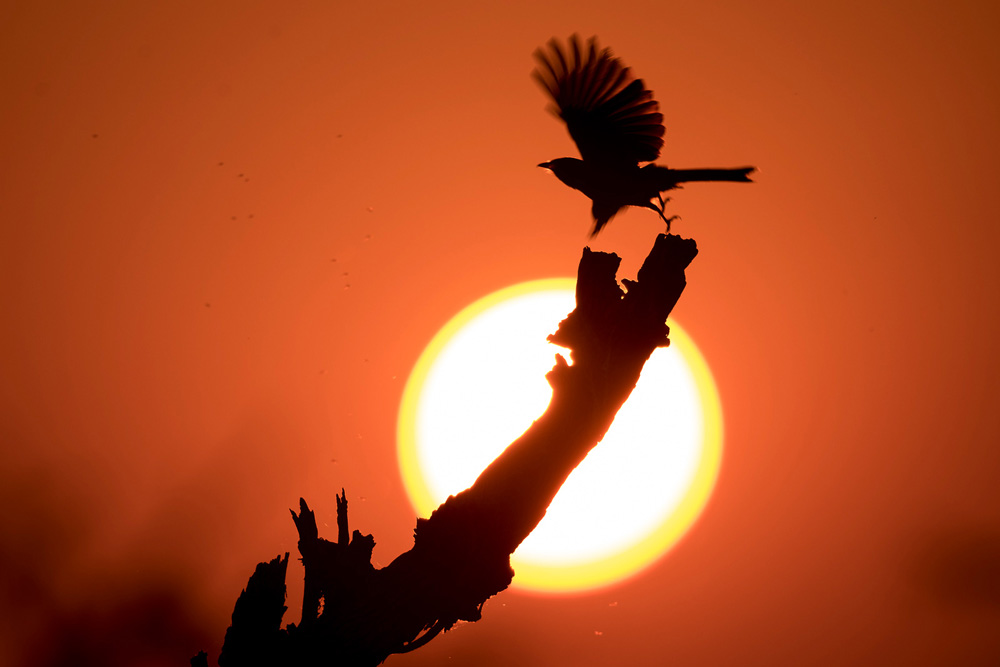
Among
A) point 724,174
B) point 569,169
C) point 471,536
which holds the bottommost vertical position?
point 471,536

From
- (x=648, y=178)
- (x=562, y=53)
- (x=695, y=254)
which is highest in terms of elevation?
(x=562, y=53)

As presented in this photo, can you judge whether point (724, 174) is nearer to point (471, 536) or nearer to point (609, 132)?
point (609, 132)

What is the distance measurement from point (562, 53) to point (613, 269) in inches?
141

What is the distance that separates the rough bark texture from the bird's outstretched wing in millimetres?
2752

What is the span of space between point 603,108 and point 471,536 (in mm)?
5571

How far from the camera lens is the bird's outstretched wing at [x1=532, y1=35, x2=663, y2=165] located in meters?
8.10

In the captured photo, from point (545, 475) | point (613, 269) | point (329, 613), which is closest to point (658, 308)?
point (613, 269)

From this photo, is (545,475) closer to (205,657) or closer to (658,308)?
(658,308)

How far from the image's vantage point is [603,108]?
8242mm

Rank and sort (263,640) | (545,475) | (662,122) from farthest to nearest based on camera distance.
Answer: (662,122) < (545,475) < (263,640)

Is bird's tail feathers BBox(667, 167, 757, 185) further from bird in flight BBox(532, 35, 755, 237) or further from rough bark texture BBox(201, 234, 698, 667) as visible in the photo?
rough bark texture BBox(201, 234, 698, 667)

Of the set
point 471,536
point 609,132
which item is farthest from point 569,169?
point 471,536

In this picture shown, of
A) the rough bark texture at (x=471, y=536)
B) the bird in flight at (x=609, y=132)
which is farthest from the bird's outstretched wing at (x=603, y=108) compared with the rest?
the rough bark texture at (x=471, y=536)

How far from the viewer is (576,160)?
8.38 m
